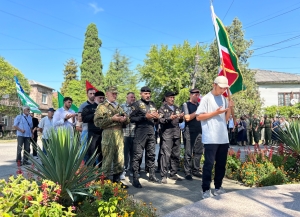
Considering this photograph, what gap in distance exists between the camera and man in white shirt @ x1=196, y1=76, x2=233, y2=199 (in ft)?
13.8

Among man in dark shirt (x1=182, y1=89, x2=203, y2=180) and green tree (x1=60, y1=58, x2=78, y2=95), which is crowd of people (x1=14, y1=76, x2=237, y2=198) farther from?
green tree (x1=60, y1=58, x2=78, y2=95)

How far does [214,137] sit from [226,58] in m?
2.27

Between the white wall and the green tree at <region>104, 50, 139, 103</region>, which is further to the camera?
the green tree at <region>104, 50, 139, 103</region>

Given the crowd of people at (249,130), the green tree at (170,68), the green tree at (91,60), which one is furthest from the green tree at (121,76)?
the crowd of people at (249,130)

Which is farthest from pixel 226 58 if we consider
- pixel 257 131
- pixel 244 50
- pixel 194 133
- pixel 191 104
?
pixel 244 50

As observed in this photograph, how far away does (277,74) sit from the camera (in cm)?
4312

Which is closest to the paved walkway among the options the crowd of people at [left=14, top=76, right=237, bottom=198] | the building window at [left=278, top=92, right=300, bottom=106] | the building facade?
the crowd of people at [left=14, top=76, right=237, bottom=198]

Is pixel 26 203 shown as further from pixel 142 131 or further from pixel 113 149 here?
pixel 142 131

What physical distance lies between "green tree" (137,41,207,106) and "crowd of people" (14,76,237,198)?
3081 centimetres

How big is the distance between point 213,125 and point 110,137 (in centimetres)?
177

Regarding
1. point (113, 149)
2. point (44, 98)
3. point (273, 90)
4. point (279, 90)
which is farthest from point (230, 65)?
point (44, 98)

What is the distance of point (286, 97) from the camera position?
39344 mm

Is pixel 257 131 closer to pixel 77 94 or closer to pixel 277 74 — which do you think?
pixel 277 74

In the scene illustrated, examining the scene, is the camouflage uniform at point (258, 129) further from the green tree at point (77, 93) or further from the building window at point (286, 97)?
the green tree at point (77, 93)
